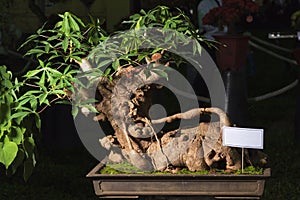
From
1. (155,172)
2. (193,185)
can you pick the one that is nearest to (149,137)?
(155,172)

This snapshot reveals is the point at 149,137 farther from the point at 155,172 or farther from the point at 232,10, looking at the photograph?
the point at 232,10

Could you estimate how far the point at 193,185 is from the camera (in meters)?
3.05

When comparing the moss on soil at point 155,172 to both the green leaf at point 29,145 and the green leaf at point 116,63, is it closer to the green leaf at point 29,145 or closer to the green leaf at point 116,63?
the green leaf at point 29,145

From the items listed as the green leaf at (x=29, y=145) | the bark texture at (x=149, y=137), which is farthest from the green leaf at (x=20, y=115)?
the bark texture at (x=149, y=137)

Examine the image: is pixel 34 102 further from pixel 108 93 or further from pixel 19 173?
pixel 19 173

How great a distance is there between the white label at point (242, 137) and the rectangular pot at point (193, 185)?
13cm

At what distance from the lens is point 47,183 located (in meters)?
5.82

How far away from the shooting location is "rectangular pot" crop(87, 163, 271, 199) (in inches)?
120

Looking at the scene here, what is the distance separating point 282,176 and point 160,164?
273 cm

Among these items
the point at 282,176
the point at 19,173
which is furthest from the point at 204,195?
the point at 19,173

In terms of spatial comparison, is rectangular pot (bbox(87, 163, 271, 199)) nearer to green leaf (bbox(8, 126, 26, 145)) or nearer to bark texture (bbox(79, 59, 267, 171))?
bark texture (bbox(79, 59, 267, 171))

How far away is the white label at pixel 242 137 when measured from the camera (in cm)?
312

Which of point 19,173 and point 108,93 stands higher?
point 108,93

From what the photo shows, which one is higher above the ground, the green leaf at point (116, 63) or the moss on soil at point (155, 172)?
the green leaf at point (116, 63)
